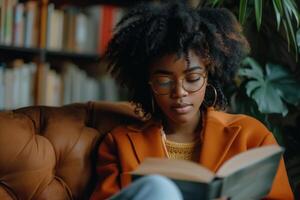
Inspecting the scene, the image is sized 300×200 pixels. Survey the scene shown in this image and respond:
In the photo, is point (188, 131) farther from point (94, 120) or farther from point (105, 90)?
point (105, 90)

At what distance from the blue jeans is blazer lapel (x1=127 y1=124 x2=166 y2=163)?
1.02ft

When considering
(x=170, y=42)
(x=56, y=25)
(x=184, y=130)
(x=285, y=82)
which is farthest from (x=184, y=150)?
(x=56, y=25)

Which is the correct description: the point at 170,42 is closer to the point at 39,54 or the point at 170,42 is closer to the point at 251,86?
the point at 251,86

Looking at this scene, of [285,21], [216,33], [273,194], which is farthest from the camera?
[285,21]

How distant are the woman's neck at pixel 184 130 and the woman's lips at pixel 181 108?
0.32 ft

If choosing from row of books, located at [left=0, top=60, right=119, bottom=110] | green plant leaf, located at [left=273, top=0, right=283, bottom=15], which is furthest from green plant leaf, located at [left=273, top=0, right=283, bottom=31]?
row of books, located at [left=0, top=60, right=119, bottom=110]

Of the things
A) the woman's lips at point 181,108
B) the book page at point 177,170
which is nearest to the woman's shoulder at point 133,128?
the woman's lips at point 181,108

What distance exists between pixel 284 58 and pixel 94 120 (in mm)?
925

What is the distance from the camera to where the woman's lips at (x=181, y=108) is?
1290 mm

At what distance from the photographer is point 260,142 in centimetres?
130

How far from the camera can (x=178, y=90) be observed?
1271 mm

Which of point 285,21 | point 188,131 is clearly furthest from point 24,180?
point 285,21

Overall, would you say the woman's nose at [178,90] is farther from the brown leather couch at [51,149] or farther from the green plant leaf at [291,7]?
the green plant leaf at [291,7]

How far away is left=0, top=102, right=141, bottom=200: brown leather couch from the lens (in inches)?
51.4
